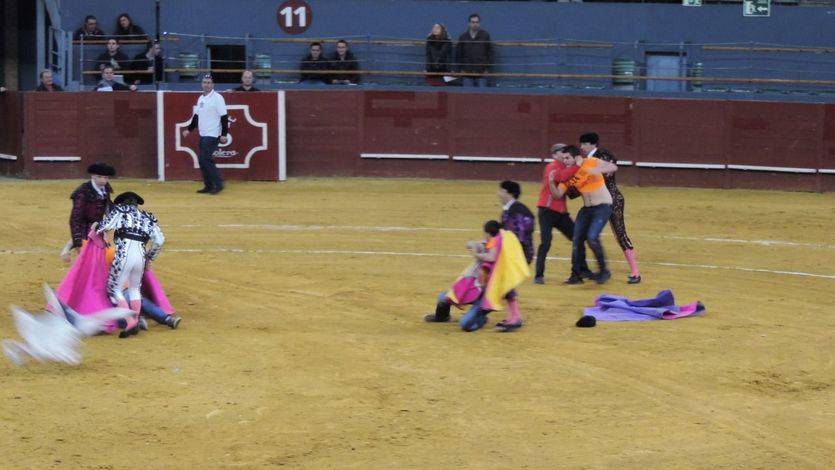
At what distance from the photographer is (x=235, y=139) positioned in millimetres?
24000

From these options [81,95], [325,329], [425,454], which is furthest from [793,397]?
[81,95]

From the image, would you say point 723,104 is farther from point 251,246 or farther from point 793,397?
point 793,397

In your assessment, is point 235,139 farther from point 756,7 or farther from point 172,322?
point 172,322

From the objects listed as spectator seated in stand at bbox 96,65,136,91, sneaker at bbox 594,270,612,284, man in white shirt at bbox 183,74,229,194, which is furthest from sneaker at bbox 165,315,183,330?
spectator seated in stand at bbox 96,65,136,91

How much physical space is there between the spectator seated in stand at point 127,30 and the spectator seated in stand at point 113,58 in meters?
0.27

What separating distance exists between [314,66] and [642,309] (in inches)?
547

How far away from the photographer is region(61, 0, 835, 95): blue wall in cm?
2642

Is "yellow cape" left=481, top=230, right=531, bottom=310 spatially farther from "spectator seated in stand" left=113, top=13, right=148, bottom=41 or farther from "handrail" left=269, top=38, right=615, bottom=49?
"spectator seated in stand" left=113, top=13, right=148, bottom=41

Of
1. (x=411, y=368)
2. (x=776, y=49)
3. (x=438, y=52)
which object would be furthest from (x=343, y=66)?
(x=411, y=368)

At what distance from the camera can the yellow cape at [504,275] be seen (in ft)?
39.9

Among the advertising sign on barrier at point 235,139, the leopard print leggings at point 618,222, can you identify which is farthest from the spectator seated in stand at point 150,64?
the leopard print leggings at point 618,222

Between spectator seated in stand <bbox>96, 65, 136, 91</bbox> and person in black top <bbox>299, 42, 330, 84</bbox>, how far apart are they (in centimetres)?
331

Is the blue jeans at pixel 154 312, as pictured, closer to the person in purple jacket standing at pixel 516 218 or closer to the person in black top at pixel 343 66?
the person in purple jacket standing at pixel 516 218

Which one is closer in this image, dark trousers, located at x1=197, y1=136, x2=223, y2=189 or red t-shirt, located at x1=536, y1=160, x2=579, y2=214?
red t-shirt, located at x1=536, y1=160, x2=579, y2=214
